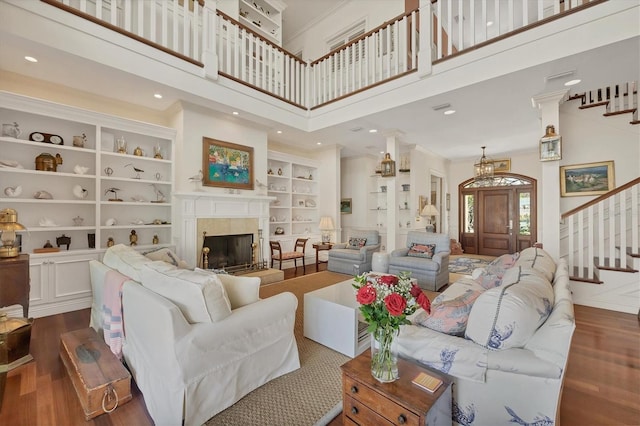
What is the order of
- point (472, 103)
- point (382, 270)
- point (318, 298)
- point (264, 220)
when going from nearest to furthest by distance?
1. point (318, 298)
2. point (472, 103)
3. point (382, 270)
4. point (264, 220)

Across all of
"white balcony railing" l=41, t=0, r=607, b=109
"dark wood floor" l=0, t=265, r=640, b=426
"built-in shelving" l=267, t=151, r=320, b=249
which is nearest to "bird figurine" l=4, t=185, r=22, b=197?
"dark wood floor" l=0, t=265, r=640, b=426

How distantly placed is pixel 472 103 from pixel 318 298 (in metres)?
3.82

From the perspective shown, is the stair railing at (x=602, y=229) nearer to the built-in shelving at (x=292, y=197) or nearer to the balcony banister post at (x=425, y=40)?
the balcony banister post at (x=425, y=40)

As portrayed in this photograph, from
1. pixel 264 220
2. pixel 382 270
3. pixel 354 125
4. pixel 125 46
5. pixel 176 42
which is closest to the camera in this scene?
pixel 125 46

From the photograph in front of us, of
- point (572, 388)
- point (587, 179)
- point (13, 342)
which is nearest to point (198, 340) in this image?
point (13, 342)

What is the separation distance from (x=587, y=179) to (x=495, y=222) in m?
3.56

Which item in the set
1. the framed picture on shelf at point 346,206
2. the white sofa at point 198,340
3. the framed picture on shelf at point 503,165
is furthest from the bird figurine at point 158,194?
the framed picture on shelf at point 503,165

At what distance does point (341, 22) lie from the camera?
6180 mm

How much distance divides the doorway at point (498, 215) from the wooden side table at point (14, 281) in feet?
31.1

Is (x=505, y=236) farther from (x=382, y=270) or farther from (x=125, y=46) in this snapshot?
(x=125, y=46)

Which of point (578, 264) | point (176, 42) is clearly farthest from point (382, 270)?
point (176, 42)

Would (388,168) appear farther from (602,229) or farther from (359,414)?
(359,414)

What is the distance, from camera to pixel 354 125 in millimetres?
5207

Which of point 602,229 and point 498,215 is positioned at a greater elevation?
point 498,215
